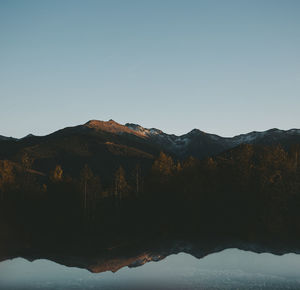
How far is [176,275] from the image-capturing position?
3328cm

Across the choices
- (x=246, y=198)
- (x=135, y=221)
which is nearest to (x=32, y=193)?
(x=135, y=221)

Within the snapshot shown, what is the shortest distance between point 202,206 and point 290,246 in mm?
34831

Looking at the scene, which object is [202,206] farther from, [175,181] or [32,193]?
[32,193]

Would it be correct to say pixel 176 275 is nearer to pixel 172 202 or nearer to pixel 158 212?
pixel 158 212

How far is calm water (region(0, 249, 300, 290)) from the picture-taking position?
98.3ft

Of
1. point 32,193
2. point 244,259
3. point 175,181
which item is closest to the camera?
point 244,259

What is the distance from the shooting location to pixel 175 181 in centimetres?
8769

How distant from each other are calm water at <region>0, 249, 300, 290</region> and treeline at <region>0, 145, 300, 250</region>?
16.9 m

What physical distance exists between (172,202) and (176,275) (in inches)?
2100

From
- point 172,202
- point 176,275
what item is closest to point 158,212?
point 172,202

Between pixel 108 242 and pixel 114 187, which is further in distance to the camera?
pixel 114 187

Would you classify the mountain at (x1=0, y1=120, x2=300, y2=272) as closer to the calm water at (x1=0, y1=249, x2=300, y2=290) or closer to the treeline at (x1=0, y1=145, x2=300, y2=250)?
the treeline at (x1=0, y1=145, x2=300, y2=250)

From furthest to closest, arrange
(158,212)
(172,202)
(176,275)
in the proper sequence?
(172,202), (158,212), (176,275)

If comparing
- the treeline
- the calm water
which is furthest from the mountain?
the calm water
